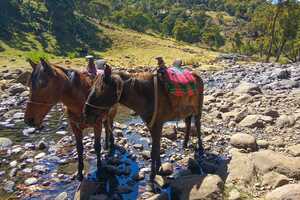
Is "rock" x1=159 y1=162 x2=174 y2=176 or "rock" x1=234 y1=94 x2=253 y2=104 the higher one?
"rock" x1=234 y1=94 x2=253 y2=104

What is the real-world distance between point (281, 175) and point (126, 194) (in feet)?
12.9

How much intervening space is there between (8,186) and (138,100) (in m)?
4.64

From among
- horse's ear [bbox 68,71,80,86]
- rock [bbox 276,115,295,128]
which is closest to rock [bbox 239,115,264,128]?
rock [bbox 276,115,295,128]

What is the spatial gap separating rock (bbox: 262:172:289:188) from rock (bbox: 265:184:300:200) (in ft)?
1.56

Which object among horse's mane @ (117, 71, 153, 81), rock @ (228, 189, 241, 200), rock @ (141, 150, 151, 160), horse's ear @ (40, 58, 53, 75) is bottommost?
rock @ (141, 150, 151, 160)

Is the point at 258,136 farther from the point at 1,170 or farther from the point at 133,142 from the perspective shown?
the point at 1,170

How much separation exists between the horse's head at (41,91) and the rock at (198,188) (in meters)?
3.72

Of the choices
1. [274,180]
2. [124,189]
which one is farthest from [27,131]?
[274,180]

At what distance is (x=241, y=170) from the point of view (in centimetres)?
966

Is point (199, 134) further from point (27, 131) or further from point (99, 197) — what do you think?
point (27, 131)

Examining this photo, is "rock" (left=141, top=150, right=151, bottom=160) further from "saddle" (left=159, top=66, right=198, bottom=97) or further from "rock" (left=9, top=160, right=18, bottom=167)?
"rock" (left=9, top=160, right=18, bottom=167)

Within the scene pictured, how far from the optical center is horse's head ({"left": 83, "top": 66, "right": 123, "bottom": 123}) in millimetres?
8586

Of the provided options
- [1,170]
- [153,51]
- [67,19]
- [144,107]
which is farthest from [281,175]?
[67,19]

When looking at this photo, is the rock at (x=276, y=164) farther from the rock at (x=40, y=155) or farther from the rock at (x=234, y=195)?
the rock at (x=40, y=155)
